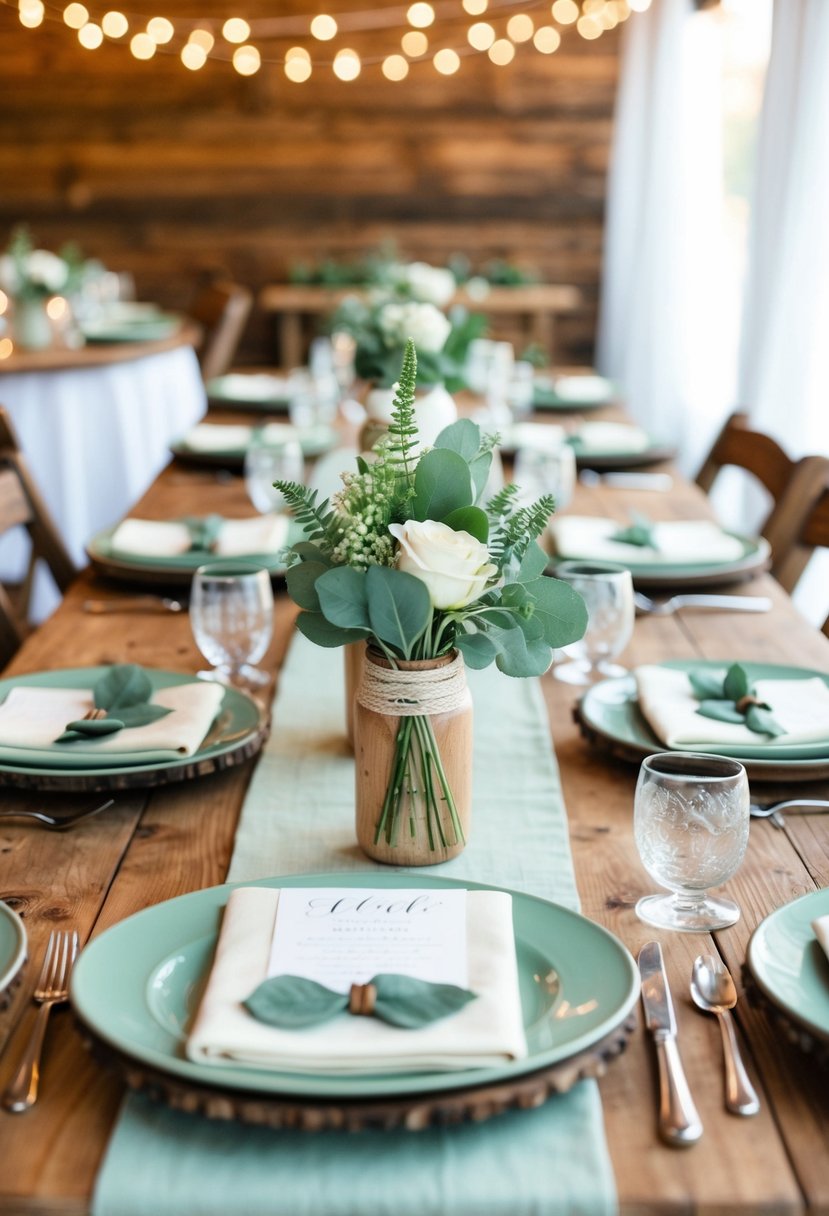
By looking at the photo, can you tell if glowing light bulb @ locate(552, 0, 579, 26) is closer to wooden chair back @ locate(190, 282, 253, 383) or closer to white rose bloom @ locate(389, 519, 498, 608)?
wooden chair back @ locate(190, 282, 253, 383)

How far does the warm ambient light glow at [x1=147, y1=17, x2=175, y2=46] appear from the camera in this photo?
19.6 feet

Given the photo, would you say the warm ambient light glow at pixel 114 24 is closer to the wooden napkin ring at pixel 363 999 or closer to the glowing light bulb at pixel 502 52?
the glowing light bulb at pixel 502 52

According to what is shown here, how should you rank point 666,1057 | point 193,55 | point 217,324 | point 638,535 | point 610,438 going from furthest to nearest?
point 193,55 < point 217,324 < point 610,438 < point 638,535 < point 666,1057

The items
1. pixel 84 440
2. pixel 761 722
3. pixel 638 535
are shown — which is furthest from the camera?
pixel 84 440

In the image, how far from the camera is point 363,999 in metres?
0.81

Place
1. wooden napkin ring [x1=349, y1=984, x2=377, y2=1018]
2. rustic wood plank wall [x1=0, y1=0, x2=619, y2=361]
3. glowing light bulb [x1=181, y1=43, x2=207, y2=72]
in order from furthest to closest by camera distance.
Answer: rustic wood plank wall [x1=0, y1=0, x2=619, y2=361] → glowing light bulb [x1=181, y1=43, x2=207, y2=72] → wooden napkin ring [x1=349, y1=984, x2=377, y2=1018]

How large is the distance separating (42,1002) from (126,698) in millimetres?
489

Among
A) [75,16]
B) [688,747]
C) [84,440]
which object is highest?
[75,16]

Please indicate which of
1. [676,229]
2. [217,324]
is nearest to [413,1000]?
[217,324]

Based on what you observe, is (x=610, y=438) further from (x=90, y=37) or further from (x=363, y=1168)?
(x=90, y=37)

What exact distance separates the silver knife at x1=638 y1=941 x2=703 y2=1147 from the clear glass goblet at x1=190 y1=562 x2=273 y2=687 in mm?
626

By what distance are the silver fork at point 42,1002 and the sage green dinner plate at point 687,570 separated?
1104 mm

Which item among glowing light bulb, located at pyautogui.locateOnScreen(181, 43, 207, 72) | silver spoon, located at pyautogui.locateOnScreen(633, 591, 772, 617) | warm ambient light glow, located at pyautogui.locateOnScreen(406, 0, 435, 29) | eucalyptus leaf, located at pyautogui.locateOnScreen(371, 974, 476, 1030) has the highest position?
warm ambient light glow, located at pyautogui.locateOnScreen(406, 0, 435, 29)

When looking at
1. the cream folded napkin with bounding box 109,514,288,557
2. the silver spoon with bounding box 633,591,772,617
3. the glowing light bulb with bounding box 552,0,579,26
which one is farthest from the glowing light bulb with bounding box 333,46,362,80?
the silver spoon with bounding box 633,591,772,617
